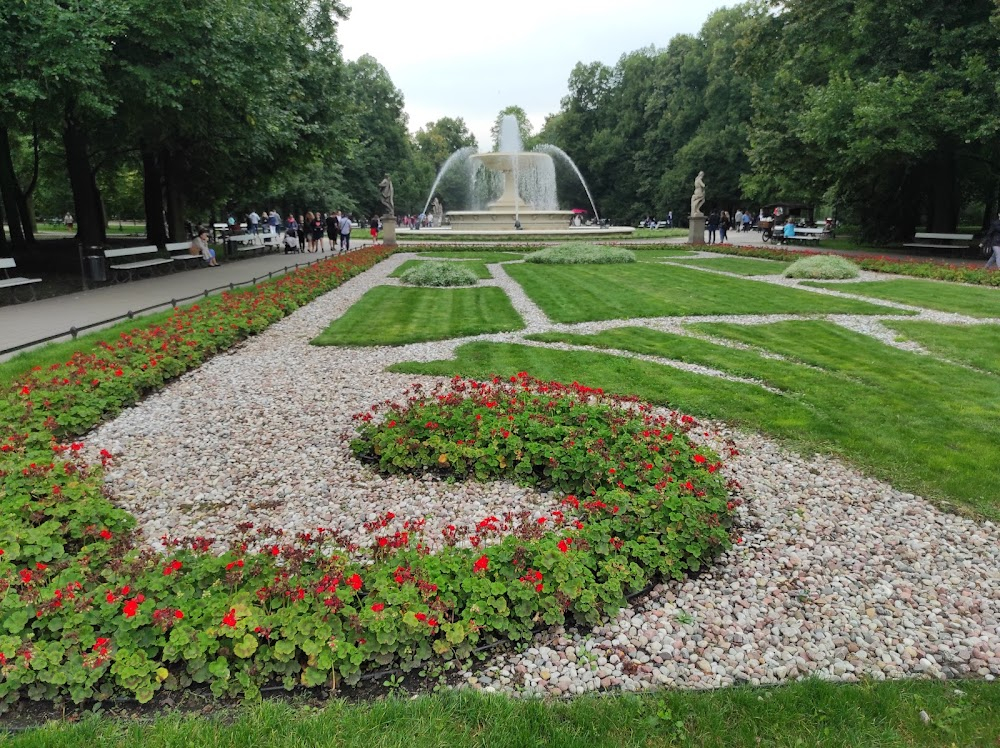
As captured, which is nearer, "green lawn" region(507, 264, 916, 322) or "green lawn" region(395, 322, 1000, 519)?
"green lawn" region(395, 322, 1000, 519)

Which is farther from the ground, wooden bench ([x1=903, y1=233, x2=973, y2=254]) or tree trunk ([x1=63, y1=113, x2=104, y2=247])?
tree trunk ([x1=63, y1=113, x2=104, y2=247])

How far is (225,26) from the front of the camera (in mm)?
15219

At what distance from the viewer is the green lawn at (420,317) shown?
1062cm

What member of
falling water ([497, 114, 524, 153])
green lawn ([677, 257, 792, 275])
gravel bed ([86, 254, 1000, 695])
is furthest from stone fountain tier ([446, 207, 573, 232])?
gravel bed ([86, 254, 1000, 695])

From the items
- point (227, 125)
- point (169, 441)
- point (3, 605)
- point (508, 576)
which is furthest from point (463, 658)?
point (227, 125)

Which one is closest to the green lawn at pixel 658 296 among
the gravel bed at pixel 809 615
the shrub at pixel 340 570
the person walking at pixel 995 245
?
the shrub at pixel 340 570

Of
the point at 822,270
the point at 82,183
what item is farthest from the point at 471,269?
the point at 82,183

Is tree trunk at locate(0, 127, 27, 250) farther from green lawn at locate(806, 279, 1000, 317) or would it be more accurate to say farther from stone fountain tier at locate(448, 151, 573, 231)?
green lawn at locate(806, 279, 1000, 317)

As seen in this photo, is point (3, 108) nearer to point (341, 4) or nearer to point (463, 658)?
point (463, 658)

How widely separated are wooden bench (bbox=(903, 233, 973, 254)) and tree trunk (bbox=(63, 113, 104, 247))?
90.8ft

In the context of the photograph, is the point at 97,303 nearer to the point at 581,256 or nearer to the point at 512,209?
the point at 581,256

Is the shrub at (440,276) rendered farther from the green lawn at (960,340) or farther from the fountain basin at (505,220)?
the fountain basin at (505,220)

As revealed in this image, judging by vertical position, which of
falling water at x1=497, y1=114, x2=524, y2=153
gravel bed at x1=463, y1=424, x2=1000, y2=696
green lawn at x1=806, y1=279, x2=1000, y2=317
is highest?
falling water at x1=497, y1=114, x2=524, y2=153

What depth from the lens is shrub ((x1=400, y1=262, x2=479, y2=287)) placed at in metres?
16.9
